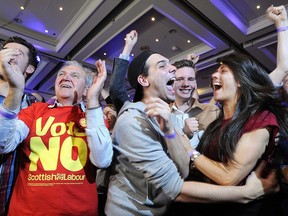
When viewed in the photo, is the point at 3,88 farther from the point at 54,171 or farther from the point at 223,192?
the point at 223,192

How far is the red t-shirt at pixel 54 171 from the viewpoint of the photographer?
1.09 metres

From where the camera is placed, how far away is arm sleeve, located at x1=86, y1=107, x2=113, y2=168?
1.03 m

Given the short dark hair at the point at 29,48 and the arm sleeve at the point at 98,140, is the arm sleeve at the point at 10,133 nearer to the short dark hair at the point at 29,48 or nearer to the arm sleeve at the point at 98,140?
the arm sleeve at the point at 98,140

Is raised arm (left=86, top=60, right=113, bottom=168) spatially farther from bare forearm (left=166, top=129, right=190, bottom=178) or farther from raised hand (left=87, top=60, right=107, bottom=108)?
bare forearm (left=166, top=129, right=190, bottom=178)

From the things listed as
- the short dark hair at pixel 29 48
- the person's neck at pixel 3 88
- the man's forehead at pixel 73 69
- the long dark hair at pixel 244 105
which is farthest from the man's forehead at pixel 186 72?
the person's neck at pixel 3 88

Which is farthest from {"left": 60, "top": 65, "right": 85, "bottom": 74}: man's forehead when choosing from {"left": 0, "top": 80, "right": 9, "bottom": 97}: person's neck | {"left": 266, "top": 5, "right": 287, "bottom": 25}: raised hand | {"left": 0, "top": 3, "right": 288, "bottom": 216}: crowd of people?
{"left": 266, "top": 5, "right": 287, "bottom": 25}: raised hand

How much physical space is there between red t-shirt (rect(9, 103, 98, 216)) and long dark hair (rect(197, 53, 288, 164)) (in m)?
0.68

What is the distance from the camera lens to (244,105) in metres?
1.22

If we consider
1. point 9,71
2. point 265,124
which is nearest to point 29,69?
point 9,71

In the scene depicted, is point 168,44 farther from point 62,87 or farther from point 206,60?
point 62,87

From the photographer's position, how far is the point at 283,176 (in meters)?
1.05

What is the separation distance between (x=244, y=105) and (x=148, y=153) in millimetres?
630

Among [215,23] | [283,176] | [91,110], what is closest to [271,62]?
[215,23]

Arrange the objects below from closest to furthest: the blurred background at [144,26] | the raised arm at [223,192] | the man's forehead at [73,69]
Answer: the raised arm at [223,192]
the man's forehead at [73,69]
the blurred background at [144,26]
